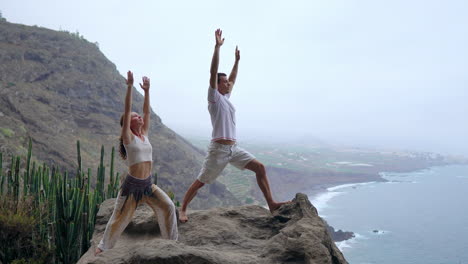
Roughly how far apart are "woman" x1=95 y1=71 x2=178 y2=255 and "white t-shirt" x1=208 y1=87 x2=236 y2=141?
2.61ft

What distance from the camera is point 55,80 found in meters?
31.4

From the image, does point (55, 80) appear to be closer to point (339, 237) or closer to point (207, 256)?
point (339, 237)

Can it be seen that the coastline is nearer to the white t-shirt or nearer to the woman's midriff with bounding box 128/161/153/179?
the white t-shirt

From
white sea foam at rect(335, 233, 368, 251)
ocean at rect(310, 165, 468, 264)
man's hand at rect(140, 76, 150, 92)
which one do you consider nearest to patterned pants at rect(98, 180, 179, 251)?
man's hand at rect(140, 76, 150, 92)

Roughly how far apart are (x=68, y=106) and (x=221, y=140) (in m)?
27.8

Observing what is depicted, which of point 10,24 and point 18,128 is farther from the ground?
point 10,24

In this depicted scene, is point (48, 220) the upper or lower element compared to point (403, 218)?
upper

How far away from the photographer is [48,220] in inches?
277

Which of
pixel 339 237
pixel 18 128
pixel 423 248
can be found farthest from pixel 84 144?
pixel 423 248

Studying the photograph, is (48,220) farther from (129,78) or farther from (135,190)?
(129,78)

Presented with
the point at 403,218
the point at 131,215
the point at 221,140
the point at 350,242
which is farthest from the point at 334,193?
the point at 131,215

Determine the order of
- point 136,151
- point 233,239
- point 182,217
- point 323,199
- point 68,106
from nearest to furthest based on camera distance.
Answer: point 136,151, point 233,239, point 182,217, point 323,199, point 68,106

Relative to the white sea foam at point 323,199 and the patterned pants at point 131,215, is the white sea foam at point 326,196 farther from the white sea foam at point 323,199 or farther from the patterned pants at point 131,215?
the patterned pants at point 131,215

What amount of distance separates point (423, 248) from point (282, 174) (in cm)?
1452
